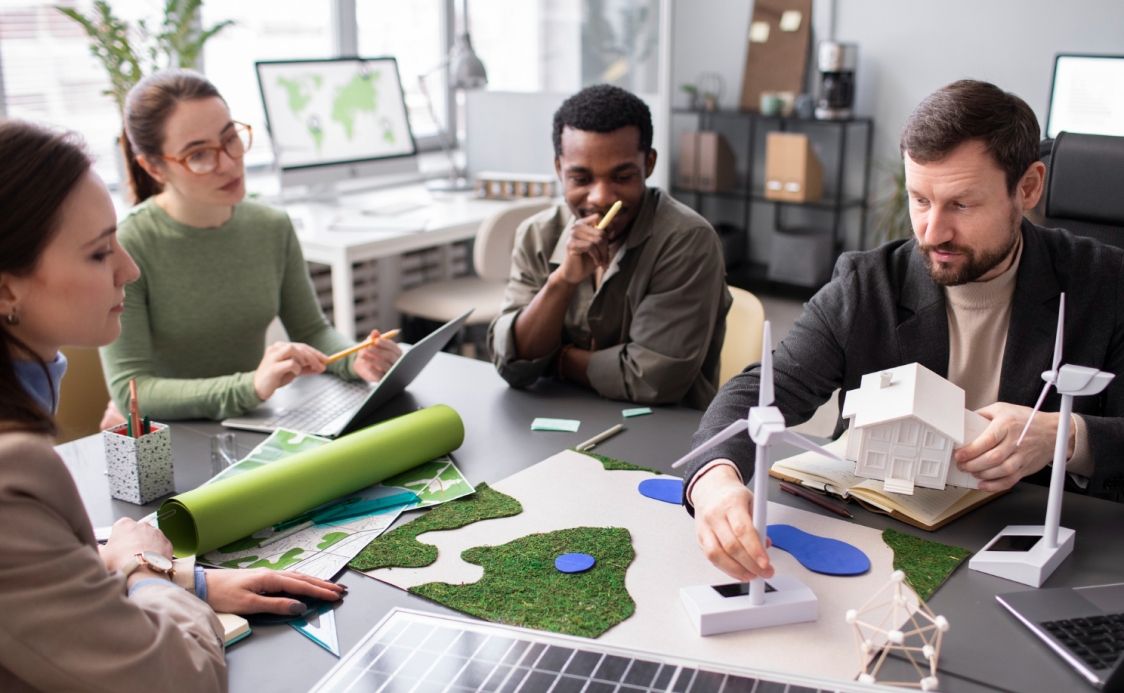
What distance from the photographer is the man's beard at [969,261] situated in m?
1.37

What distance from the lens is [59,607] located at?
0.78 m

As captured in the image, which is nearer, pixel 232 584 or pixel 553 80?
pixel 232 584

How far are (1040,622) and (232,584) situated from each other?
0.89 metres

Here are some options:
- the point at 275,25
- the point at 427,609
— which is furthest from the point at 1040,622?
the point at 275,25

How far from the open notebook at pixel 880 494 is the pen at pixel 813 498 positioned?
1cm

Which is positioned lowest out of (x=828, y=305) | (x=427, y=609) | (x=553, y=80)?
(x=427, y=609)

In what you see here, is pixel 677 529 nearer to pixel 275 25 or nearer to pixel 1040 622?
pixel 1040 622

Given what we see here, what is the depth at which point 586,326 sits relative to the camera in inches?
77.4

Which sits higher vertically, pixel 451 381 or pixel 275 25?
pixel 275 25

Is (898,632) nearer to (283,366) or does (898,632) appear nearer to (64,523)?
(64,523)

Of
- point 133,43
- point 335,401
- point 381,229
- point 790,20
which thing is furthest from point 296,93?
point 790,20

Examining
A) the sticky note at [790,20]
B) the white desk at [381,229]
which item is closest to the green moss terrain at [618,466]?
the white desk at [381,229]

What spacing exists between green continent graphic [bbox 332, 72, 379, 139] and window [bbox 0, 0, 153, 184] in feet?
2.42

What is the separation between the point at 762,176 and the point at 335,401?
3.93m
